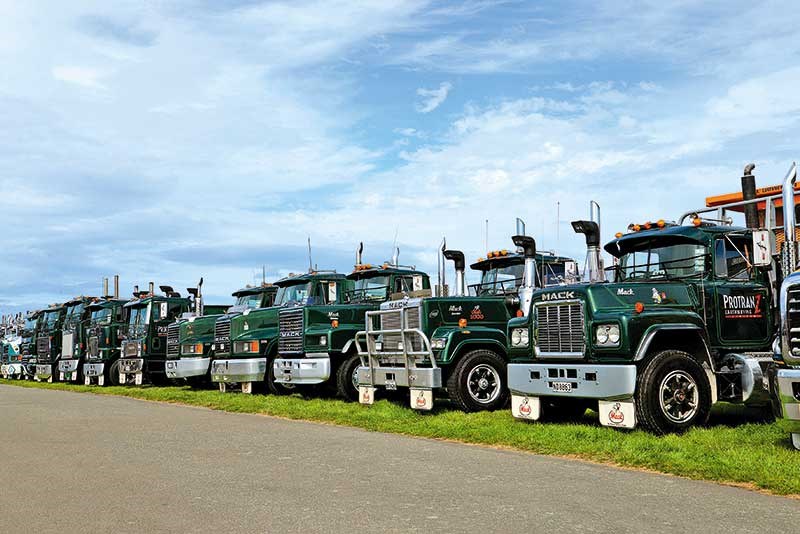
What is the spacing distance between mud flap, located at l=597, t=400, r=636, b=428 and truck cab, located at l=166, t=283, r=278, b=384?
42.3 ft

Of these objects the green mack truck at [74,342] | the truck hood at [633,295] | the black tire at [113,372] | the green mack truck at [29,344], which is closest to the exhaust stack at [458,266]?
the truck hood at [633,295]

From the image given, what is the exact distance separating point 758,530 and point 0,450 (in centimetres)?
882

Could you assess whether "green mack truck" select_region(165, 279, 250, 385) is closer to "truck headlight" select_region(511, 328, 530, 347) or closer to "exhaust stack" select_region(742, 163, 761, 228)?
"truck headlight" select_region(511, 328, 530, 347)

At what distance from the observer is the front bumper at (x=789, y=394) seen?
889 cm

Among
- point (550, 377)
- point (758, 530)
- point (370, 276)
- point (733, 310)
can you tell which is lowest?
point (758, 530)

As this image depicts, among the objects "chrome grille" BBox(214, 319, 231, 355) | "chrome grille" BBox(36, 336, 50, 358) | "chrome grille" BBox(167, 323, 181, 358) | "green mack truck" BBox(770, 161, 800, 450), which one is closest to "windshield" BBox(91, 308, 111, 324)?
"chrome grille" BBox(36, 336, 50, 358)

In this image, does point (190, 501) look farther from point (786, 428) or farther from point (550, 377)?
point (786, 428)

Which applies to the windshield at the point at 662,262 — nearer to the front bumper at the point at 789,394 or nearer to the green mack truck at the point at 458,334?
the green mack truck at the point at 458,334

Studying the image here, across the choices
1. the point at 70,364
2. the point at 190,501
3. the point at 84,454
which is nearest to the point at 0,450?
the point at 84,454

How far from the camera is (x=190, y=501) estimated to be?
734 centimetres

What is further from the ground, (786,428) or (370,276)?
(370,276)

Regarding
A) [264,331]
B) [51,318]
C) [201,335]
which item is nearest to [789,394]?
[264,331]

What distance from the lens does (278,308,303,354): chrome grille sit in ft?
61.1

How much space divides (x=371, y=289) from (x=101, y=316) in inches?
619
